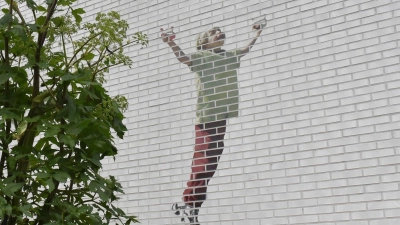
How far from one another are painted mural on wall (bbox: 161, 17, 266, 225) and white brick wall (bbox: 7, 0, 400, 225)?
43 millimetres

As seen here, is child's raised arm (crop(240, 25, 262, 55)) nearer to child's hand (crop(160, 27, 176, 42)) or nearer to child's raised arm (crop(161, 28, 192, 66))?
child's raised arm (crop(161, 28, 192, 66))

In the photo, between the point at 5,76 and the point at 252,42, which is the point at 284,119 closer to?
the point at 252,42

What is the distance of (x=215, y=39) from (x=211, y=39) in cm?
3

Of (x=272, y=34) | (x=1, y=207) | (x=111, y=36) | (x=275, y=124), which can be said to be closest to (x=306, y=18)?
(x=272, y=34)

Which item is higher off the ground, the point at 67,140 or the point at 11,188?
the point at 67,140

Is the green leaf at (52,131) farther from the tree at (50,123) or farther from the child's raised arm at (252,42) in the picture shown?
the child's raised arm at (252,42)

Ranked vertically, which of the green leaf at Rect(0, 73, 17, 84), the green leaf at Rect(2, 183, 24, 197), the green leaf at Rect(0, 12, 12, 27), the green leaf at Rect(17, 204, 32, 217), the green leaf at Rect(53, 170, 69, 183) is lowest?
the green leaf at Rect(17, 204, 32, 217)

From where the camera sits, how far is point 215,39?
3.53m

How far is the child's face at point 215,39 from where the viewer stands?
11.5ft

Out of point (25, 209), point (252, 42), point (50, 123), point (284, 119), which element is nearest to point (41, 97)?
point (50, 123)

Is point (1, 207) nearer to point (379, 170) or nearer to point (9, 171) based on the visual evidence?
point (9, 171)

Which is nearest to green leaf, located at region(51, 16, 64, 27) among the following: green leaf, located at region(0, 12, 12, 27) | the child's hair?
green leaf, located at region(0, 12, 12, 27)

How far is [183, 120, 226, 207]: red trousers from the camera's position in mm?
3363

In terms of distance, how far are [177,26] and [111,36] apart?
1709 mm
